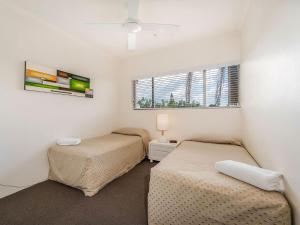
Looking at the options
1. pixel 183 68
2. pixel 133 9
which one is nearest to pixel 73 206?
pixel 133 9

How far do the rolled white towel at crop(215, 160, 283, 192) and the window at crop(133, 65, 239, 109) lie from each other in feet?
6.20

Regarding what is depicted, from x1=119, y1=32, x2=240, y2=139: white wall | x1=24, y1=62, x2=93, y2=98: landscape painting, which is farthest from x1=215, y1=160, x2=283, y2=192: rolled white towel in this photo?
x1=24, y1=62, x2=93, y2=98: landscape painting

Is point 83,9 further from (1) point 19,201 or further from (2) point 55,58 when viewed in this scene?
(1) point 19,201

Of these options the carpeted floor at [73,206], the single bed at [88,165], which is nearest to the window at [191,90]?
the single bed at [88,165]

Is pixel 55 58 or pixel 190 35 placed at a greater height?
pixel 190 35

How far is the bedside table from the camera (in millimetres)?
2920

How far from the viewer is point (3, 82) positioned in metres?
1.85

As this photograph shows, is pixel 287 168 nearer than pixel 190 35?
Yes

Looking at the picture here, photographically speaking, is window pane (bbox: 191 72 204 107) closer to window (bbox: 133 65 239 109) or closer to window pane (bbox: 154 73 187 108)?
window (bbox: 133 65 239 109)

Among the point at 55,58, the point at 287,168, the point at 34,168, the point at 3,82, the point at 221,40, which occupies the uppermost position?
the point at 221,40

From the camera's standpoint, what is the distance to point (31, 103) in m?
2.12

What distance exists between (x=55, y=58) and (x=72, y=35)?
611 mm

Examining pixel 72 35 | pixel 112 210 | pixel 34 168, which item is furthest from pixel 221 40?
pixel 34 168

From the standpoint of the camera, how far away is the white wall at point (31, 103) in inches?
74.0
